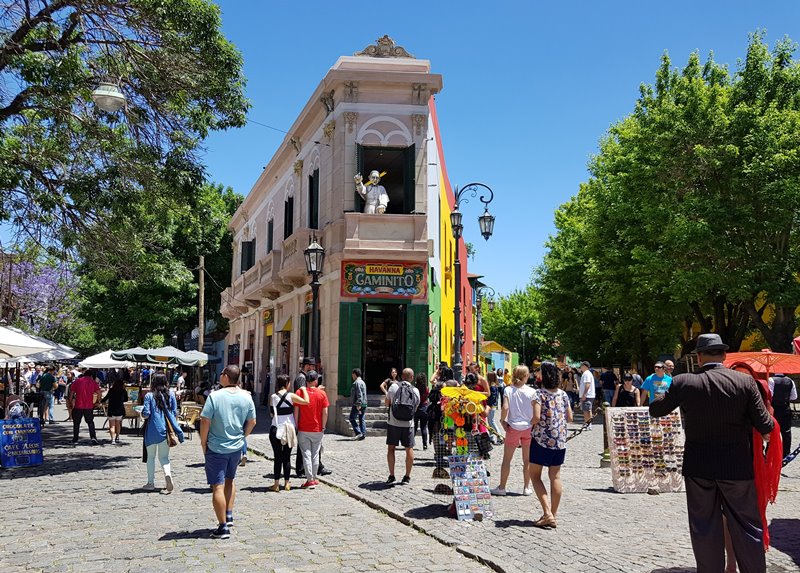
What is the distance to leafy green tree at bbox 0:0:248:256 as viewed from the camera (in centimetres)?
1201

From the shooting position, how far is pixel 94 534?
7012 millimetres

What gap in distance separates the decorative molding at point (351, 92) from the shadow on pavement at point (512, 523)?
14.3 m

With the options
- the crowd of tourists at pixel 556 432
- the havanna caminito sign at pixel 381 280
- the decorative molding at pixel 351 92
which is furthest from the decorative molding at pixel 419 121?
the crowd of tourists at pixel 556 432

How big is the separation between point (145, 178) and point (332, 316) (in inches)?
290

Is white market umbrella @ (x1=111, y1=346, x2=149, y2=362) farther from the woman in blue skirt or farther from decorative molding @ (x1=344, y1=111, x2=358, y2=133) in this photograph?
the woman in blue skirt

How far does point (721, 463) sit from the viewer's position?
503cm

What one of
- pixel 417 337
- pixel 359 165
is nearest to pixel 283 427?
pixel 417 337

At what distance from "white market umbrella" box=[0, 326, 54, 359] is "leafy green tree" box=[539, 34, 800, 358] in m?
18.8

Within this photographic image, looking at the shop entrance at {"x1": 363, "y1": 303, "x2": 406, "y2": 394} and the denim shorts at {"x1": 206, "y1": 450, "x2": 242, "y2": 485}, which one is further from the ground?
the shop entrance at {"x1": 363, "y1": 303, "x2": 406, "y2": 394}

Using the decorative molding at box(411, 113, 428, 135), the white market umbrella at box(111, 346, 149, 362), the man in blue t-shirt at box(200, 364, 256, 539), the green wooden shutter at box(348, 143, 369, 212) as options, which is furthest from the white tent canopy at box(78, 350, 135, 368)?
the man in blue t-shirt at box(200, 364, 256, 539)

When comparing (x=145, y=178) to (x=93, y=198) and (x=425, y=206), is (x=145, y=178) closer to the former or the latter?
(x=93, y=198)

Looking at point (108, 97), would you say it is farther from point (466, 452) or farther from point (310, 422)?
point (466, 452)

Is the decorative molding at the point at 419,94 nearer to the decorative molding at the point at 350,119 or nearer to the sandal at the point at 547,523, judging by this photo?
the decorative molding at the point at 350,119

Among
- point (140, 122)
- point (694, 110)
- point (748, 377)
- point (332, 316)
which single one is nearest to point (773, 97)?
point (694, 110)
